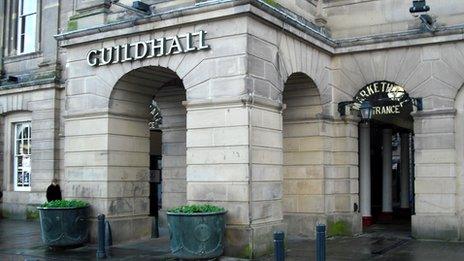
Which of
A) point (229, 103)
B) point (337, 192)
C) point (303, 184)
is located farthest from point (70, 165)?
point (337, 192)

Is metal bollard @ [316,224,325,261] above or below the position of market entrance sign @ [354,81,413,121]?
below

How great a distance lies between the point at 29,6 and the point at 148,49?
12.3 meters

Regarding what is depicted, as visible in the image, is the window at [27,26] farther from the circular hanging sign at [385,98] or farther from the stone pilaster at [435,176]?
the stone pilaster at [435,176]

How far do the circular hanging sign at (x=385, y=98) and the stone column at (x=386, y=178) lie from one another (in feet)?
13.2

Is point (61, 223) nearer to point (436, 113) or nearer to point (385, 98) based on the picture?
point (385, 98)

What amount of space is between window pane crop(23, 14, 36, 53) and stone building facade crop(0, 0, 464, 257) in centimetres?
860

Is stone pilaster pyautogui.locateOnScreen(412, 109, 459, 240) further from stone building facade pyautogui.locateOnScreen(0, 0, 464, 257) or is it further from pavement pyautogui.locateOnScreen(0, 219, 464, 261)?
pavement pyautogui.locateOnScreen(0, 219, 464, 261)

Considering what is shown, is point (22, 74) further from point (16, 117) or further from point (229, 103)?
point (229, 103)

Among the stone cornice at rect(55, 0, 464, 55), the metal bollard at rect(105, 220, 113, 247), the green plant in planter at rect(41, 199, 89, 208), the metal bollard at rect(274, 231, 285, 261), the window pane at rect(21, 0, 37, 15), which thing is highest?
the window pane at rect(21, 0, 37, 15)

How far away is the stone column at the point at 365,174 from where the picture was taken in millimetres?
17672

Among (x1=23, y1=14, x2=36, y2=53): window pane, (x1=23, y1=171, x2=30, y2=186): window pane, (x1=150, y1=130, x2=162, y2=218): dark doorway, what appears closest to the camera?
(x1=150, y1=130, x2=162, y2=218): dark doorway

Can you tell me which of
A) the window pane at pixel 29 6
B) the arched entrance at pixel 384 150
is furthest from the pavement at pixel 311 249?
the window pane at pixel 29 6

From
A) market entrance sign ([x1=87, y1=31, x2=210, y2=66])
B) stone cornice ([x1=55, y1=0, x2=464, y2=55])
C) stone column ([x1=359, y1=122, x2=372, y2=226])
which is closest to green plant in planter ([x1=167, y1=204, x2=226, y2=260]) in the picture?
market entrance sign ([x1=87, y1=31, x2=210, y2=66])

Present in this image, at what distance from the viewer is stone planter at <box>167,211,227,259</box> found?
451 inches
